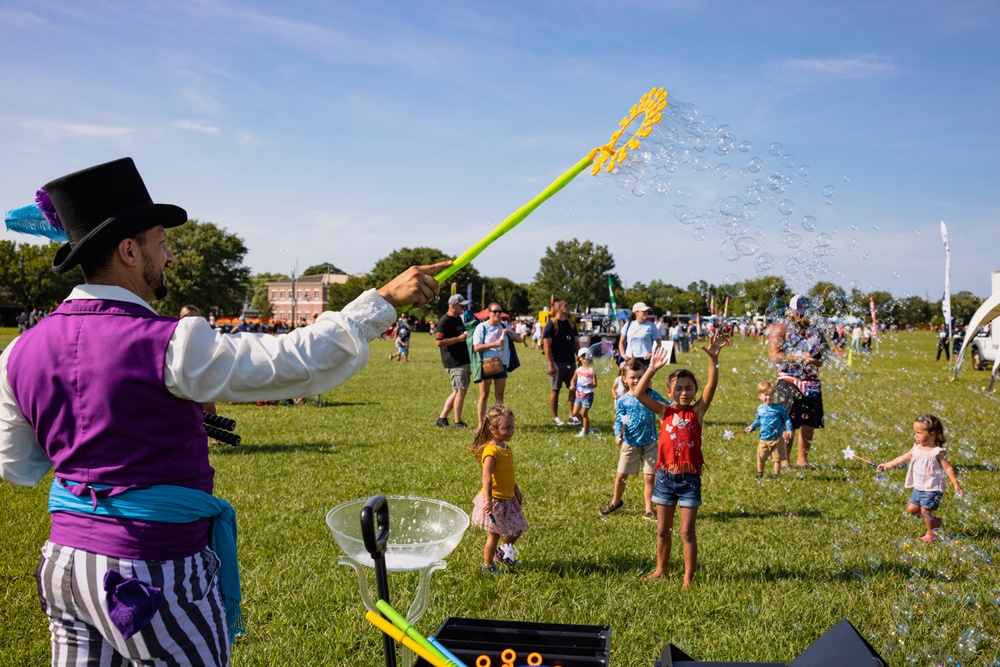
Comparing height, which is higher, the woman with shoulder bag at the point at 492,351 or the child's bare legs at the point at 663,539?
the woman with shoulder bag at the point at 492,351

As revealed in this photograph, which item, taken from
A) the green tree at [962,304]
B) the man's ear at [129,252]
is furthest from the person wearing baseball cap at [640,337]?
the green tree at [962,304]

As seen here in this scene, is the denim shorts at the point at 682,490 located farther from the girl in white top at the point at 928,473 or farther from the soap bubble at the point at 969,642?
the girl in white top at the point at 928,473

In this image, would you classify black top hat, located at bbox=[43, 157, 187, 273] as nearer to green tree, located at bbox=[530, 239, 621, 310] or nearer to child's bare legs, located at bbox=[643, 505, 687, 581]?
child's bare legs, located at bbox=[643, 505, 687, 581]

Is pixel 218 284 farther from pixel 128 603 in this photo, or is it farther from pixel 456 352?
pixel 128 603

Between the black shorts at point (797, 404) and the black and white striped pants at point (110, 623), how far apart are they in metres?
8.10

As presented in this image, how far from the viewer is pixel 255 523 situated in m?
6.59

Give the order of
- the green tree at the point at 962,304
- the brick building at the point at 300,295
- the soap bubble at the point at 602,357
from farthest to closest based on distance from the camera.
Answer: the brick building at the point at 300,295
the green tree at the point at 962,304
the soap bubble at the point at 602,357

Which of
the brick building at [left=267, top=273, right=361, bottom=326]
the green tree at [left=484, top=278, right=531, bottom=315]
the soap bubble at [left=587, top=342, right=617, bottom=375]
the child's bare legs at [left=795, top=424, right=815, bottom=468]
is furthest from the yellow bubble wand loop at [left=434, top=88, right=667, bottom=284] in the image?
the brick building at [left=267, top=273, right=361, bottom=326]

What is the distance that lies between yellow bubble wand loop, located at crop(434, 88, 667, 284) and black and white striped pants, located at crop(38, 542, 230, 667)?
48.9 inches

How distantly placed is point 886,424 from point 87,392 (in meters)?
13.1

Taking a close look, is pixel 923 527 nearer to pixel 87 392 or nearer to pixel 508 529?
pixel 508 529

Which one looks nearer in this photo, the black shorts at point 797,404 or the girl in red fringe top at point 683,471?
the girl in red fringe top at point 683,471

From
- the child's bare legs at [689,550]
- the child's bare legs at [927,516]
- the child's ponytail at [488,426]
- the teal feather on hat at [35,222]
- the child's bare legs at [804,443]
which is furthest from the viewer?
the child's bare legs at [804,443]

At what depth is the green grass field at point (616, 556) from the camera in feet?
14.6
